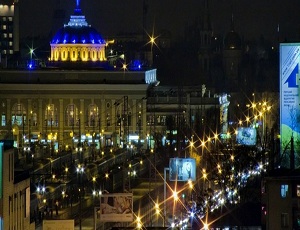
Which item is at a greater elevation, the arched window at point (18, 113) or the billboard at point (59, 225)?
the arched window at point (18, 113)

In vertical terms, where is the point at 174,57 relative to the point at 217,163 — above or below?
above

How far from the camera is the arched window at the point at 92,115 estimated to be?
9162cm

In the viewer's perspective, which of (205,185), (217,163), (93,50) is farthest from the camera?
(93,50)

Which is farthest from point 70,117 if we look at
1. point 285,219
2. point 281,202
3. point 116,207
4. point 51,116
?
point 116,207

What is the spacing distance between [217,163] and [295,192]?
17.5m

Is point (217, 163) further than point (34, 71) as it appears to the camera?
No

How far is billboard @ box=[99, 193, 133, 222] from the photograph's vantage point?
32.2m

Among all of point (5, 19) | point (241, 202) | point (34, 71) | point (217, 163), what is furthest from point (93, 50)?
point (241, 202)

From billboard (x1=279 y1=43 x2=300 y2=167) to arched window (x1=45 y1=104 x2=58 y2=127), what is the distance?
3448cm

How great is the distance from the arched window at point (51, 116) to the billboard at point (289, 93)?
34.5 meters

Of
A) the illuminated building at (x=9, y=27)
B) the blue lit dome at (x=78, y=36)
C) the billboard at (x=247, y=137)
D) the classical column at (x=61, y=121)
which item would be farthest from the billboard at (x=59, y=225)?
the illuminated building at (x=9, y=27)

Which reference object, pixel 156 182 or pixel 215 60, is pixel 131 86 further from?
pixel 215 60

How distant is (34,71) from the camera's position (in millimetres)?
95000

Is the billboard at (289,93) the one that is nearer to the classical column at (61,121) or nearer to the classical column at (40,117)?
the classical column at (61,121)
